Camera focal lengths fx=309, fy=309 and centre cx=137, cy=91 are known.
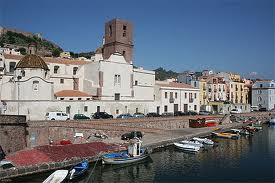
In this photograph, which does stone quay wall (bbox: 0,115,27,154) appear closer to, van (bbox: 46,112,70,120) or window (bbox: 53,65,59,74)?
van (bbox: 46,112,70,120)

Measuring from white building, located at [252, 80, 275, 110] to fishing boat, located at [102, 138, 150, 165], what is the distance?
2735 inches

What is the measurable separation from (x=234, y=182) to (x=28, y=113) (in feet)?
92.7

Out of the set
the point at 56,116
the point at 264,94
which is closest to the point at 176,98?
the point at 56,116

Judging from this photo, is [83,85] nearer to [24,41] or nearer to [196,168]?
[196,168]

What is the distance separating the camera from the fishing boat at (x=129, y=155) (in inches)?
1198

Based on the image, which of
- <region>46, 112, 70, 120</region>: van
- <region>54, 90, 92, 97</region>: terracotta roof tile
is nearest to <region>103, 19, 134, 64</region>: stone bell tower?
<region>54, 90, 92, 97</region>: terracotta roof tile

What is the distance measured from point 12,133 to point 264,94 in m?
79.5

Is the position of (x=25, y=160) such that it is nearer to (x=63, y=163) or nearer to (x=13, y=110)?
(x=63, y=163)

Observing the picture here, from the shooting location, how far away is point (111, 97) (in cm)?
5597

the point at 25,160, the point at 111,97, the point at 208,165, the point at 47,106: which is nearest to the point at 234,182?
the point at 208,165

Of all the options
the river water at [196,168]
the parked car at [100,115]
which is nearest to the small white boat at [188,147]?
the river water at [196,168]

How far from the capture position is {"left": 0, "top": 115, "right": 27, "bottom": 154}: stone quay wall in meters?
30.9

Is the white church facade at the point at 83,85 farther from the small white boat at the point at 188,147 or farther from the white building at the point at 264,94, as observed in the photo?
the white building at the point at 264,94

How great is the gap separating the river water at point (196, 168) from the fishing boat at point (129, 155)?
0.57 meters
